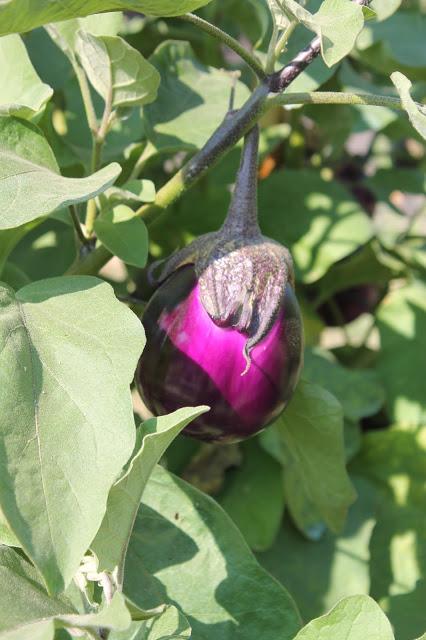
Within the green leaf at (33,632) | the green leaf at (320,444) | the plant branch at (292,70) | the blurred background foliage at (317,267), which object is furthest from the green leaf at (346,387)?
the green leaf at (33,632)

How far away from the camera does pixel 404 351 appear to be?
0.99 metres

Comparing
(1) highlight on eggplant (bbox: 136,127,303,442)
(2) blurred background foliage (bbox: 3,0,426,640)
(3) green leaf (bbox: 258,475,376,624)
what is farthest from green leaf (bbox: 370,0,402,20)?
(3) green leaf (bbox: 258,475,376,624)

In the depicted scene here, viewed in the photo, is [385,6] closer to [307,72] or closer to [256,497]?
[307,72]

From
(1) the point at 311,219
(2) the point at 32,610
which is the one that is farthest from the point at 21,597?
(1) the point at 311,219

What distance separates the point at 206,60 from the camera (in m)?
1.01

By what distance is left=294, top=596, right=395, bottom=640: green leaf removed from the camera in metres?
0.44

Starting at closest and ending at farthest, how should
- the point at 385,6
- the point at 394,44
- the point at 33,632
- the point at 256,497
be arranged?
the point at 33,632 → the point at 385,6 → the point at 256,497 → the point at 394,44

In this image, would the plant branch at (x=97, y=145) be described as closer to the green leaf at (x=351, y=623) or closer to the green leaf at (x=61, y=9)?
the green leaf at (x=61, y=9)

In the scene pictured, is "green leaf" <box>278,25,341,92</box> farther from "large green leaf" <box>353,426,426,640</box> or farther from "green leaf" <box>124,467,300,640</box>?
"large green leaf" <box>353,426,426,640</box>

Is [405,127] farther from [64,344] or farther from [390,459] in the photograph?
[64,344]

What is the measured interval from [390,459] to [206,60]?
44cm

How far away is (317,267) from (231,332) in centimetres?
42

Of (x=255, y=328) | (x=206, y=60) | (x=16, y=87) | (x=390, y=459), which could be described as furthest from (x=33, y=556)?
(x=206, y=60)

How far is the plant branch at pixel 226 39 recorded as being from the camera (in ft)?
1.54
